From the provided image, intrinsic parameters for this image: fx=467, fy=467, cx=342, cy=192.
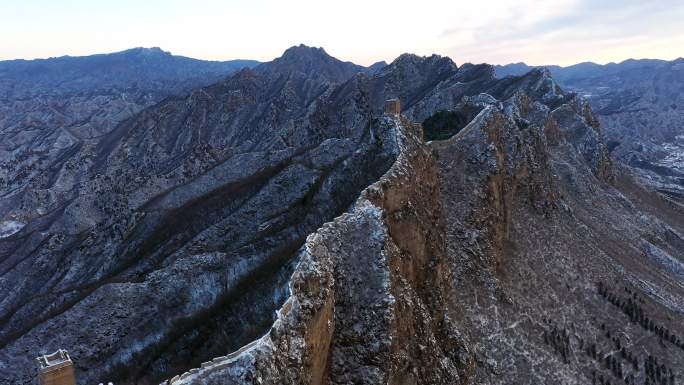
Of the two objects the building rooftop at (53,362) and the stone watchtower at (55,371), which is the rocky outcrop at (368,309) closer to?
the stone watchtower at (55,371)

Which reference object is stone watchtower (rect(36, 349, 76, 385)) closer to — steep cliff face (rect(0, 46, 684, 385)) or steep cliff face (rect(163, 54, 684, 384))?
steep cliff face (rect(163, 54, 684, 384))

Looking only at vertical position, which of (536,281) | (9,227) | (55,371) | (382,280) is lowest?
(9,227)

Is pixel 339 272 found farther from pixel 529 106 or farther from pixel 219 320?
pixel 529 106

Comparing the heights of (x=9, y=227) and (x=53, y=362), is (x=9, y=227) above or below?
below

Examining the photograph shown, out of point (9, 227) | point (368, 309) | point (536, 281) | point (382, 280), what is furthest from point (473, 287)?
point (9, 227)

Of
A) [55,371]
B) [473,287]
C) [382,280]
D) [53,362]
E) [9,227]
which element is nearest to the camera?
[55,371]

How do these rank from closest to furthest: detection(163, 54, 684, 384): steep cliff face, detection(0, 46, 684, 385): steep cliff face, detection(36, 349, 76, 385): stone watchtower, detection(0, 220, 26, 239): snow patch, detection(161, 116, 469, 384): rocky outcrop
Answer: detection(36, 349, 76, 385): stone watchtower, detection(161, 116, 469, 384): rocky outcrop, detection(163, 54, 684, 384): steep cliff face, detection(0, 46, 684, 385): steep cliff face, detection(0, 220, 26, 239): snow patch

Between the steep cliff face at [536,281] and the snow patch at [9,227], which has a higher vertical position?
the steep cliff face at [536,281]

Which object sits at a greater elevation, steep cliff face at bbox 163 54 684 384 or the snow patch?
steep cliff face at bbox 163 54 684 384

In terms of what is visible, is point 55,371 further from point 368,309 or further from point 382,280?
point 382,280

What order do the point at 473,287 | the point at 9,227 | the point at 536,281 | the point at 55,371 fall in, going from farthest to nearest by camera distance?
the point at 9,227
the point at 536,281
the point at 473,287
the point at 55,371

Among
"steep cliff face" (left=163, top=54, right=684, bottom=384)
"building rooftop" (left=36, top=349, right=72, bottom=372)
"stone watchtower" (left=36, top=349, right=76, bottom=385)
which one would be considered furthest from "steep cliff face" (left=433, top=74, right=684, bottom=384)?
"building rooftop" (left=36, top=349, right=72, bottom=372)

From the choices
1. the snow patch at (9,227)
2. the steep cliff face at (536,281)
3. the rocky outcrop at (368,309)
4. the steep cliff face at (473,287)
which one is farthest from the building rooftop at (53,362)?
the snow patch at (9,227)
